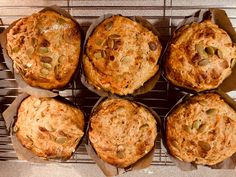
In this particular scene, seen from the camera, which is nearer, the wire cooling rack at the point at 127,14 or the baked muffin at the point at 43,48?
the baked muffin at the point at 43,48

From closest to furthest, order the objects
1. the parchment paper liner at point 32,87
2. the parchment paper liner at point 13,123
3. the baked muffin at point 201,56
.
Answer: the baked muffin at point 201,56 → the parchment paper liner at point 32,87 → the parchment paper liner at point 13,123

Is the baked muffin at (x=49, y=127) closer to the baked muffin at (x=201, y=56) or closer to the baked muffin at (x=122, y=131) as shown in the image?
the baked muffin at (x=122, y=131)

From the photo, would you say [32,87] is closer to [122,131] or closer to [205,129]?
[122,131]

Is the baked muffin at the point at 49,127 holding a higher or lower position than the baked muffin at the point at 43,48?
lower

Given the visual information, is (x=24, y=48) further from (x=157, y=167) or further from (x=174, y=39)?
(x=157, y=167)

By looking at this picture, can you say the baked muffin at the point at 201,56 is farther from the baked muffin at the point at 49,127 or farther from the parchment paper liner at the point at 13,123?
the parchment paper liner at the point at 13,123

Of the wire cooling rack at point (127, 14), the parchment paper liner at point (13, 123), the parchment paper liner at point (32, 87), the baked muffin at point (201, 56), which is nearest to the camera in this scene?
the baked muffin at point (201, 56)

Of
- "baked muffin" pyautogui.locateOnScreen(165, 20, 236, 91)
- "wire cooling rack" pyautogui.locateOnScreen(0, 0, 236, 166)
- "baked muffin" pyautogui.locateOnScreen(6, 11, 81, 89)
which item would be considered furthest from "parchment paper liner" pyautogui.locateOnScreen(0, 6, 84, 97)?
"baked muffin" pyautogui.locateOnScreen(165, 20, 236, 91)

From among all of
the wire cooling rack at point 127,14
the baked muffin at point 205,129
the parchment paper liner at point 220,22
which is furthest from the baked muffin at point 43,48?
the baked muffin at point 205,129

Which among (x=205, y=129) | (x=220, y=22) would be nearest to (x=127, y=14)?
(x=220, y=22)
